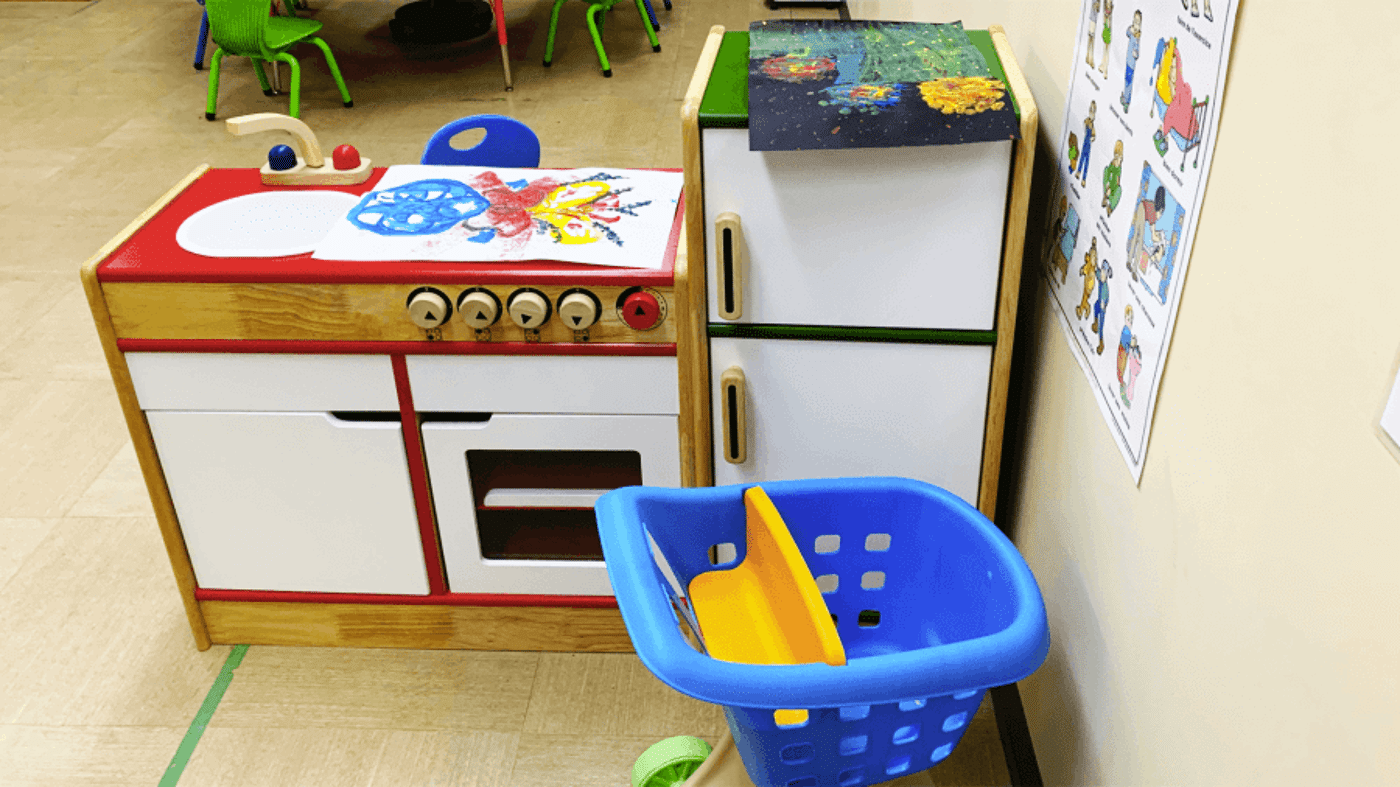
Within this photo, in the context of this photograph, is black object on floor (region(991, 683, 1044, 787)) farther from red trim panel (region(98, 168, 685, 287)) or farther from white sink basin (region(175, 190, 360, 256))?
white sink basin (region(175, 190, 360, 256))

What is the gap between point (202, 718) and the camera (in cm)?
184

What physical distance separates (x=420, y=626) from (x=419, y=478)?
33 centimetres

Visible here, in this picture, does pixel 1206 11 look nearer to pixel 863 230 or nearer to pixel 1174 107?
pixel 1174 107

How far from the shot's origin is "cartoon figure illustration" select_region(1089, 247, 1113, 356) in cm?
125

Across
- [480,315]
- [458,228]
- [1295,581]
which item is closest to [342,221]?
[458,228]

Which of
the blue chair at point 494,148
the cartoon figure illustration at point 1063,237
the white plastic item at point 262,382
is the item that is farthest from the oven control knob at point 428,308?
the cartoon figure illustration at point 1063,237

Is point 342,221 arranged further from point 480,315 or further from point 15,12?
point 15,12

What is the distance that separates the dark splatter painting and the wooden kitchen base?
0.94 meters

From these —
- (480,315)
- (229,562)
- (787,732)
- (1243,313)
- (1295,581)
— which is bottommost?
(229,562)

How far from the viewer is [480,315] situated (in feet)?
5.26

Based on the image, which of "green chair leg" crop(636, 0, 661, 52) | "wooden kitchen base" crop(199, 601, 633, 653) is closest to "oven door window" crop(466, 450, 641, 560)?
"wooden kitchen base" crop(199, 601, 633, 653)

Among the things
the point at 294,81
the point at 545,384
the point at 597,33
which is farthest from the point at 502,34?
the point at 545,384

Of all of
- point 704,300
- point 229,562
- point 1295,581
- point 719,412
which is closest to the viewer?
point 1295,581

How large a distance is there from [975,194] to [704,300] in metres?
0.39
